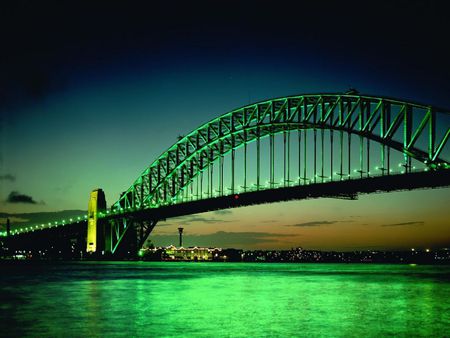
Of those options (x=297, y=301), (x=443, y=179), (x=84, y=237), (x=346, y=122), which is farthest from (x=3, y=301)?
(x=84, y=237)

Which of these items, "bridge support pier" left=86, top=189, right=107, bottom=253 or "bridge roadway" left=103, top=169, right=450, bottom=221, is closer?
"bridge roadway" left=103, top=169, right=450, bottom=221

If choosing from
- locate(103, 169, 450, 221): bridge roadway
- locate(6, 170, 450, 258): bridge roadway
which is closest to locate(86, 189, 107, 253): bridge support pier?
locate(6, 170, 450, 258): bridge roadway

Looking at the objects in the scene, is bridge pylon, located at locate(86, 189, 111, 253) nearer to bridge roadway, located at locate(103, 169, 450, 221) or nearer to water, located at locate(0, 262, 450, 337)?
bridge roadway, located at locate(103, 169, 450, 221)

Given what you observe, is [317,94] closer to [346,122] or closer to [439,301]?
[346,122]

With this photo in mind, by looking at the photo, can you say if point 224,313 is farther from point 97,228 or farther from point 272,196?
point 97,228

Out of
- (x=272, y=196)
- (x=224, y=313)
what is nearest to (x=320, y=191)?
(x=272, y=196)

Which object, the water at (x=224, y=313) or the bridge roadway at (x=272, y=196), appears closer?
the water at (x=224, y=313)

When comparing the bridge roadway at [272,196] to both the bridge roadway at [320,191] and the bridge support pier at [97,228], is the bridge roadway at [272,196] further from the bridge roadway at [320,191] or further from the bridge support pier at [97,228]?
the bridge support pier at [97,228]

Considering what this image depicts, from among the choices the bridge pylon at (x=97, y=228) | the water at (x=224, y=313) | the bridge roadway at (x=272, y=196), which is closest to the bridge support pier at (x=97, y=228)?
the bridge pylon at (x=97, y=228)
